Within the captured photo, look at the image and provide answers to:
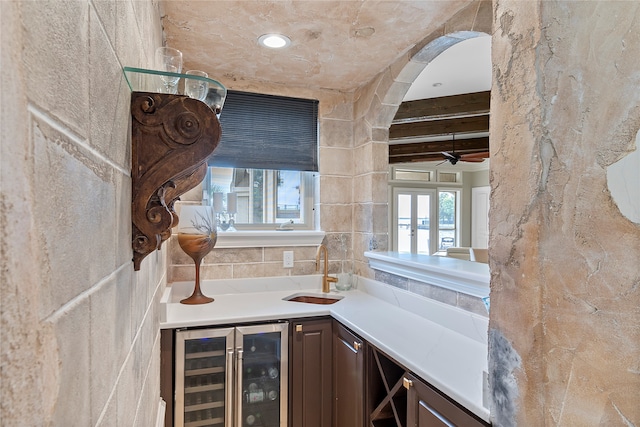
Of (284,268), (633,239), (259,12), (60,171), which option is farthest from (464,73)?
(60,171)

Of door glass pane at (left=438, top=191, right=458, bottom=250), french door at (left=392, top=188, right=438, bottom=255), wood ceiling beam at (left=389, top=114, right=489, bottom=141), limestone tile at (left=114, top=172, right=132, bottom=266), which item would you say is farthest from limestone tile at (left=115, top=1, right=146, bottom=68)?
door glass pane at (left=438, top=191, right=458, bottom=250)

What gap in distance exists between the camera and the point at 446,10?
5.54ft

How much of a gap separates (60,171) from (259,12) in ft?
5.24

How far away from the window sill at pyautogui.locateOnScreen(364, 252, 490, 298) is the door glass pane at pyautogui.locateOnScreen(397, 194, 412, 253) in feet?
17.6

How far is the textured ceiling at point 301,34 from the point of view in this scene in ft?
5.47

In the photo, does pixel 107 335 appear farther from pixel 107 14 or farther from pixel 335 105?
pixel 335 105

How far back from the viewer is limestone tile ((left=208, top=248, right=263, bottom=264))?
243 cm

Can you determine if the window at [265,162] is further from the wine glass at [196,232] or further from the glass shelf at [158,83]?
the glass shelf at [158,83]

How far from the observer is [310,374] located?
204cm

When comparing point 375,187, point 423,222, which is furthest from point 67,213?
point 423,222

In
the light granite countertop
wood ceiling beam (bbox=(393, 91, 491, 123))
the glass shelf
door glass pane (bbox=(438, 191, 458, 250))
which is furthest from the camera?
door glass pane (bbox=(438, 191, 458, 250))

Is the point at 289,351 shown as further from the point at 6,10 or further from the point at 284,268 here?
the point at 6,10

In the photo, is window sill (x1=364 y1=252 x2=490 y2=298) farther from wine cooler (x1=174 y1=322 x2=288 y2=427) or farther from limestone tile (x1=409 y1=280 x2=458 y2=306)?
wine cooler (x1=174 y1=322 x2=288 y2=427)

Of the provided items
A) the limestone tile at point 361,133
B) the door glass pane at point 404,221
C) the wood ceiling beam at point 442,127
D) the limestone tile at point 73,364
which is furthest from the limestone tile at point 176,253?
the door glass pane at point 404,221
